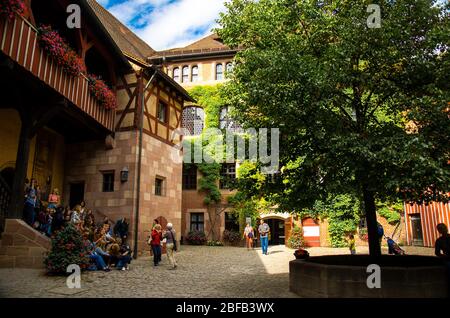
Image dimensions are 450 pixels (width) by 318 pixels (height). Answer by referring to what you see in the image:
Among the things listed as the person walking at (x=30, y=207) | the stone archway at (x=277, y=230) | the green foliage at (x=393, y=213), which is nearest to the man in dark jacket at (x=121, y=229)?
the person walking at (x=30, y=207)

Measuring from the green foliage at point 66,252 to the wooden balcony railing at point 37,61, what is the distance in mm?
3988

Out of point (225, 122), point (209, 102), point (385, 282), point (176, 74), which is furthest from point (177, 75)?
point (385, 282)

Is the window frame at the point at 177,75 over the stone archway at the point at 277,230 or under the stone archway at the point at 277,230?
over

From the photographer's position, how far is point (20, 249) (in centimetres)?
887

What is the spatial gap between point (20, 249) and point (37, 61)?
190 inches

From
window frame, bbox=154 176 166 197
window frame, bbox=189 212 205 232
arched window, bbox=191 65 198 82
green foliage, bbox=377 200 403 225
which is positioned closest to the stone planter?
window frame, bbox=154 176 166 197

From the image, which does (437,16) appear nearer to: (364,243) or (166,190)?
Result: (166,190)

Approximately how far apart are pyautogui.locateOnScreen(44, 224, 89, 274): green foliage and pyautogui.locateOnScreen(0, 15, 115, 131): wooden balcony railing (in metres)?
3.99

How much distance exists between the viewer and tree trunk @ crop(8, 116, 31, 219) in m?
9.20

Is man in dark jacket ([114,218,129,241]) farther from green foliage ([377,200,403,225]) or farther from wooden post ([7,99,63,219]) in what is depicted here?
green foliage ([377,200,403,225])

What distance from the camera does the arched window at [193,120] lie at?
23.2m

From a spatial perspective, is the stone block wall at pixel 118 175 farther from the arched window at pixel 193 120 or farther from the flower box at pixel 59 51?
the arched window at pixel 193 120
